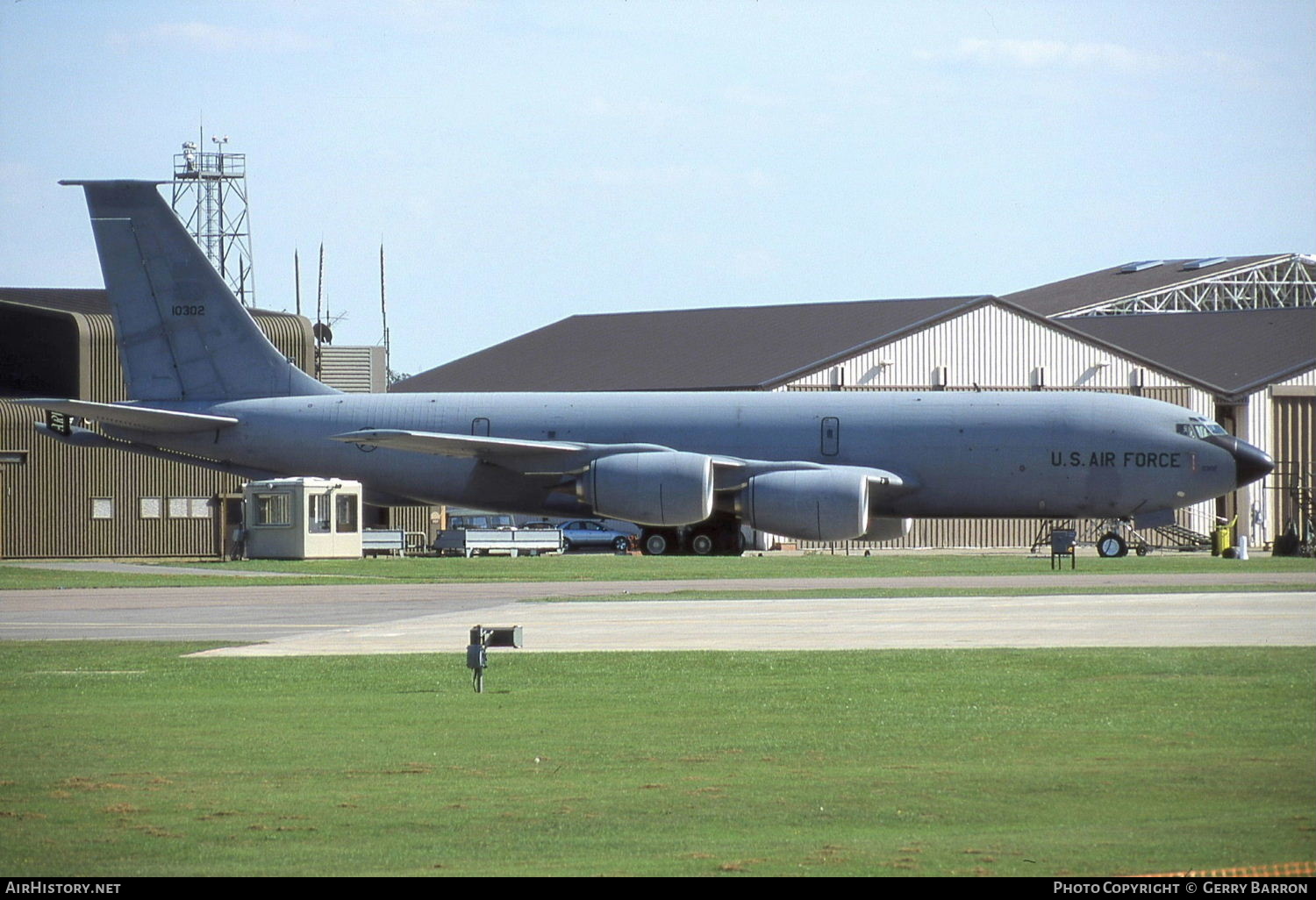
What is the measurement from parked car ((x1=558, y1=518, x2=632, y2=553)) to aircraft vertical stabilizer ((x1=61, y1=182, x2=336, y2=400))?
2360cm

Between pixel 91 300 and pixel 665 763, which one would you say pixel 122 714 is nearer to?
pixel 665 763

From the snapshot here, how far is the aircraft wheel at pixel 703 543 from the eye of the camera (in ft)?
156

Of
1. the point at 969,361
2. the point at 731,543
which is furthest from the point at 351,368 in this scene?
the point at 731,543

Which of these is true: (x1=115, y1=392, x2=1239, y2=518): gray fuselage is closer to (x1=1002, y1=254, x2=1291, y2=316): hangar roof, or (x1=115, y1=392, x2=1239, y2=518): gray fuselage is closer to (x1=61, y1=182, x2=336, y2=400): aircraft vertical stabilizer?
(x1=61, y1=182, x2=336, y2=400): aircraft vertical stabilizer

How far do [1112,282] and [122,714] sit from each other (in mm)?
102724

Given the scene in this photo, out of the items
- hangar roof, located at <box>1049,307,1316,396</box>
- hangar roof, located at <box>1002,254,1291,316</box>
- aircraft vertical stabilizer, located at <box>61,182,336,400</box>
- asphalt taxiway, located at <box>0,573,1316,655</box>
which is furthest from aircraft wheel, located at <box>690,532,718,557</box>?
hangar roof, located at <box>1002,254,1291,316</box>

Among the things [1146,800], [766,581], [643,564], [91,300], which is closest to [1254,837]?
[1146,800]

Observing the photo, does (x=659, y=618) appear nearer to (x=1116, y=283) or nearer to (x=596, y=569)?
(x=596, y=569)

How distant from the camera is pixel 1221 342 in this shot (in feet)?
267

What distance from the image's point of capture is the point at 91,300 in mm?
73938

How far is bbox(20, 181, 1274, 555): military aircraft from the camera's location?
44.0m

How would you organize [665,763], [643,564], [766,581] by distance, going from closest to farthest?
[665,763], [766,581], [643,564]

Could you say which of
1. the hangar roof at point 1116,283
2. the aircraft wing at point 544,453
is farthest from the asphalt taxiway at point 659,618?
the hangar roof at point 1116,283

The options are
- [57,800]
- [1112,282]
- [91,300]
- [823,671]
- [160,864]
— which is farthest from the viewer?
[1112,282]
